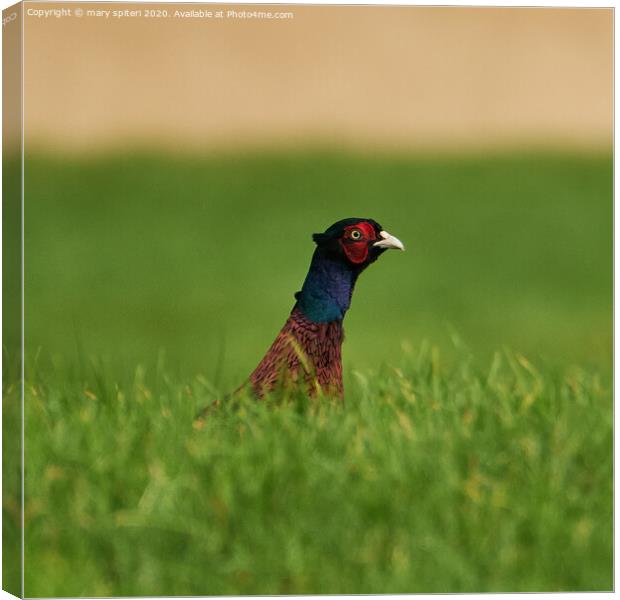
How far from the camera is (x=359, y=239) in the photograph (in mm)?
7094

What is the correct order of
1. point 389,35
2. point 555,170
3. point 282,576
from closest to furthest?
point 282,576, point 389,35, point 555,170

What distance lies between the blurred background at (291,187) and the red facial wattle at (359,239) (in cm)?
11

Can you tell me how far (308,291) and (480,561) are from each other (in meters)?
1.33

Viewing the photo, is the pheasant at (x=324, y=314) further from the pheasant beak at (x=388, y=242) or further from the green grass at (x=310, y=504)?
the green grass at (x=310, y=504)

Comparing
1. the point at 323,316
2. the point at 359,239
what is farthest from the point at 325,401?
the point at 359,239

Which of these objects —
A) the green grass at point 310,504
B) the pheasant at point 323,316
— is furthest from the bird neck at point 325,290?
the green grass at point 310,504

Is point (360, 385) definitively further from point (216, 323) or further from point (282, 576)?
point (282, 576)

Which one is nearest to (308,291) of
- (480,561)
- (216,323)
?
(216,323)

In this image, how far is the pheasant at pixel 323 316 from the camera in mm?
7074

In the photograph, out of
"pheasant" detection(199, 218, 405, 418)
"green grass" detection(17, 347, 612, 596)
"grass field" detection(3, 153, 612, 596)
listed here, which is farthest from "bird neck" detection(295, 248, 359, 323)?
"green grass" detection(17, 347, 612, 596)

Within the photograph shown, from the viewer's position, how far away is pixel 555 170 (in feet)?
24.5

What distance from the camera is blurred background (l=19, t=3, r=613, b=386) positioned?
22.3ft

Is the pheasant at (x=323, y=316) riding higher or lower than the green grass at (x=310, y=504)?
higher

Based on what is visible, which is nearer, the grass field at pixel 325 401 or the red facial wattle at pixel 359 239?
the grass field at pixel 325 401
